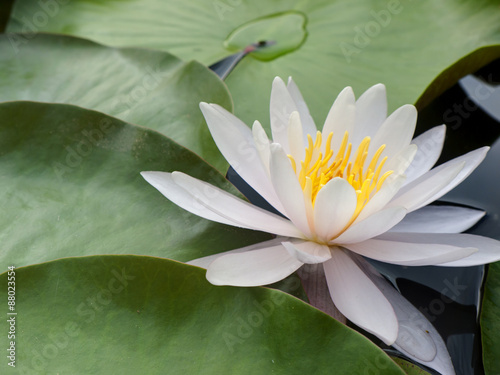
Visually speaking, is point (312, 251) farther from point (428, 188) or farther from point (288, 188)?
point (428, 188)

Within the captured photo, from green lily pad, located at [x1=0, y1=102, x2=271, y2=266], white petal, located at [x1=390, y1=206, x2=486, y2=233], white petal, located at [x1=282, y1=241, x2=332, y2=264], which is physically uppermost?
white petal, located at [x1=390, y1=206, x2=486, y2=233]

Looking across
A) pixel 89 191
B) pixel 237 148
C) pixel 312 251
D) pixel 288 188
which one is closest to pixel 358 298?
pixel 312 251

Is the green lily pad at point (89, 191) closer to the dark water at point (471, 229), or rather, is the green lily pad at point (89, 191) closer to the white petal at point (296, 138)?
the white petal at point (296, 138)

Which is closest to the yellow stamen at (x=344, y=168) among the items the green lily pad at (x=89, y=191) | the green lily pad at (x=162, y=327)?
the green lily pad at (x=89, y=191)

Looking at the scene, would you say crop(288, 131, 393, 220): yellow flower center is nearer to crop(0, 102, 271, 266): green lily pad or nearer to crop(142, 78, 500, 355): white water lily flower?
crop(142, 78, 500, 355): white water lily flower

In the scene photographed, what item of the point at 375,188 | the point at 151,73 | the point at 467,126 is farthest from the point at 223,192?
the point at 467,126

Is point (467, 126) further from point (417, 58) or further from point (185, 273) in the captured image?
point (185, 273)

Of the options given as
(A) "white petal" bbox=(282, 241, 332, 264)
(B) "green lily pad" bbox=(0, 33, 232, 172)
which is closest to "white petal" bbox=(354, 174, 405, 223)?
(A) "white petal" bbox=(282, 241, 332, 264)

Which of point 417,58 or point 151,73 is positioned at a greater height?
point 417,58
